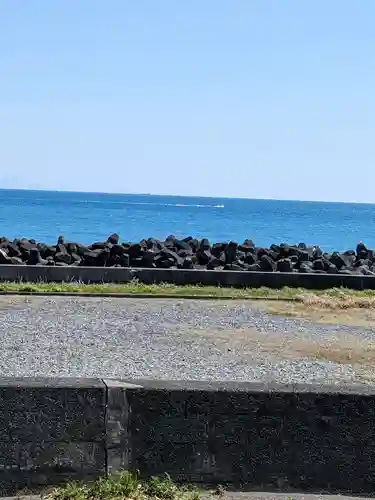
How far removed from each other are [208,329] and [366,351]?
2.32 meters

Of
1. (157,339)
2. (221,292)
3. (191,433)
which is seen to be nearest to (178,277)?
(221,292)

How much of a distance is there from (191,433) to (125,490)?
507 millimetres

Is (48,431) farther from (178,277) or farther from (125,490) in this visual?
(178,277)

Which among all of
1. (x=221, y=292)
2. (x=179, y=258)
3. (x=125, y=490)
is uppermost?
(x=179, y=258)

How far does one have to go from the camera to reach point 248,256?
842 inches

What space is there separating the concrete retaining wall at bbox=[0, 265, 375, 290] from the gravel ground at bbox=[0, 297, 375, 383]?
1.96m

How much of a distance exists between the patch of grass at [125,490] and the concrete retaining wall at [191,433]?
64 mm

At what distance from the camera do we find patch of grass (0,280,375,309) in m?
14.7

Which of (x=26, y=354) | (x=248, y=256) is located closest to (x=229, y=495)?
(x=26, y=354)

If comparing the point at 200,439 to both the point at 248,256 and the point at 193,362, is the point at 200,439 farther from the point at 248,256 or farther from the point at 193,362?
the point at 248,256

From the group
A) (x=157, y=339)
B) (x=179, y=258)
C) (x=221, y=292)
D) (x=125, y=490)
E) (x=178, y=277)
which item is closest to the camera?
(x=125, y=490)

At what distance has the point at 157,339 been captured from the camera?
10.8 meters

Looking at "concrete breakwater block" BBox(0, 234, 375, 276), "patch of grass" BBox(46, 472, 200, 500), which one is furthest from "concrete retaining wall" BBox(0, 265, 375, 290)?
"patch of grass" BBox(46, 472, 200, 500)

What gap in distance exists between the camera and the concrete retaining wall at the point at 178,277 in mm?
16484
